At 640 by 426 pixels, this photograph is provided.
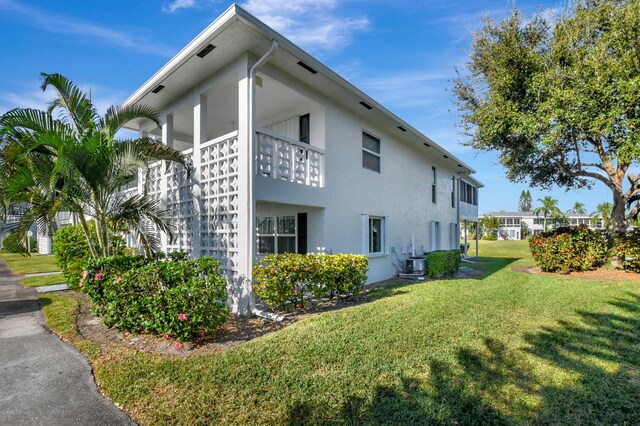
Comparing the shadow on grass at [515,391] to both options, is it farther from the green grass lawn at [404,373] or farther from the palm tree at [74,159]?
the palm tree at [74,159]

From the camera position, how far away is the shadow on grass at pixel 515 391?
316cm

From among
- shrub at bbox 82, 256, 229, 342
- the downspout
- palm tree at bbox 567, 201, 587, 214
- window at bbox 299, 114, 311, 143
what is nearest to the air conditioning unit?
window at bbox 299, 114, 311, 143

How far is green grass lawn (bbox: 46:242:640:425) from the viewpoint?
10.6 ft

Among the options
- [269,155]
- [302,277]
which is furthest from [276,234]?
[302,277]

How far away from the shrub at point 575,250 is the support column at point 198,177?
1218 centimetres

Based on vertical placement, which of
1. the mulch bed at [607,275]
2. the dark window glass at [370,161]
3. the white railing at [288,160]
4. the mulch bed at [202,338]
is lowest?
the mulch bed at [202,338]

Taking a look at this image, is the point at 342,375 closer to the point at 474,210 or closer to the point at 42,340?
the point at 42,340

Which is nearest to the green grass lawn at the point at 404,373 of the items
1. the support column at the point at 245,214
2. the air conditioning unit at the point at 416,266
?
the support column at the point at 245,214

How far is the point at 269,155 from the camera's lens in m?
7.43

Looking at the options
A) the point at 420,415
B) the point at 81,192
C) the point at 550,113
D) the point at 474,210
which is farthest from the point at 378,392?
the point at 474,210

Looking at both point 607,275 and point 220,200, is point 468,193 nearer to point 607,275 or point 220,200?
point 607,275

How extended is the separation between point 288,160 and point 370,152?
4274 millimetres

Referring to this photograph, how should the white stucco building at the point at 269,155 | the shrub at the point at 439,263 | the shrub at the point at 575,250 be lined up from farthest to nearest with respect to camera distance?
1. the shrub at the point at 439,263
2. the shrub at the point at 575,250
3. the white stucco building at the point at 269,155

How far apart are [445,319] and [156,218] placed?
6.49m
